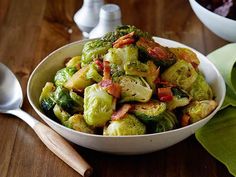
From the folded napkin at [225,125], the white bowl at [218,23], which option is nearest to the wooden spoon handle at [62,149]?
the folded napkin at [225,125]

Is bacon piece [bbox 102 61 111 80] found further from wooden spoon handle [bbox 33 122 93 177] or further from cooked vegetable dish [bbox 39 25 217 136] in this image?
wooden spoon handle [bbox 33 122 93 177]

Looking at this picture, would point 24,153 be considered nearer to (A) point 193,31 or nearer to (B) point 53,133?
(B) point 53,133

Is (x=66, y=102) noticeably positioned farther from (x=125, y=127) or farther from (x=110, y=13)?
(x=110, y=13)

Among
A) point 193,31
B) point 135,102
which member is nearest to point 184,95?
point 135,102

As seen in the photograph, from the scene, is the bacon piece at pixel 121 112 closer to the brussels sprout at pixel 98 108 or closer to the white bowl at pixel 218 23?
the brussels sprout at pixel 98 108

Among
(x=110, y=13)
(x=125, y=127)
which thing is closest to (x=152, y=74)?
(x=125, y=127)

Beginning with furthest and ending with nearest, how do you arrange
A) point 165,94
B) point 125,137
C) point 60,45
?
1. point 60,45
2. point 165,94
3. point 125,137

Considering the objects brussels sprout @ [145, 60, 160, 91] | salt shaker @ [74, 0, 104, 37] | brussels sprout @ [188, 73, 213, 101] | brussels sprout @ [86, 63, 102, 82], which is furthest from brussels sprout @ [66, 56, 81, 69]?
salt shaker @ [74, 0, 104, 37]
